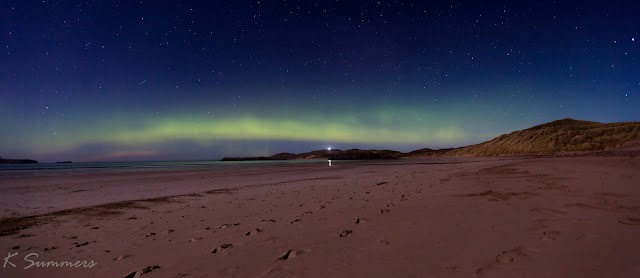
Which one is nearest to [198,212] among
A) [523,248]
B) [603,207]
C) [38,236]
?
[38,236]

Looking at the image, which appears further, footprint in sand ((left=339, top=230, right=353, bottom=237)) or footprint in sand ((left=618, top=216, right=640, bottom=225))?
footprint in sand ((left=339, top=230, right=353, bottom=237))

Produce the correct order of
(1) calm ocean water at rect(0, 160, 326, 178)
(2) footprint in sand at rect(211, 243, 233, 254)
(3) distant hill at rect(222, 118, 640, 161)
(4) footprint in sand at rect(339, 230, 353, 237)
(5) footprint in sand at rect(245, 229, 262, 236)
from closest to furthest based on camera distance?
1. (2) footprint in sand at rect(211, 243, 233, 254)
2. (4) footprint in sand at rect(339, 230, 353, 237)
3. (5) footprint in sand at rect(245, 229, 262, 236)
4. (1) calm ocean water at rect(0, 160, 326, 178)
5. (3) distant hill at rect(222, 118, 640, 161)

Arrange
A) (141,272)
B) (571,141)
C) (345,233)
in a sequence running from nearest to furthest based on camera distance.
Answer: (141,272) → (345,233) → (571,141)

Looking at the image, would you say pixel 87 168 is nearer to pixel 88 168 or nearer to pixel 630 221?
pixel 88 168

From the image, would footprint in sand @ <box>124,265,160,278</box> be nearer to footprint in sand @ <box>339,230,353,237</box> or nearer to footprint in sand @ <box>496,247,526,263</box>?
footprint in sand @ <box>339,230,353,237</box>

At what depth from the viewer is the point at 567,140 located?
247 feet

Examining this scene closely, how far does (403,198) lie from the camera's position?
10711 millimetres

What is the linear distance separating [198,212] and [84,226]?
2947 mm

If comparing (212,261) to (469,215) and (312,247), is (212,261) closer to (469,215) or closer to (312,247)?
(312,247)

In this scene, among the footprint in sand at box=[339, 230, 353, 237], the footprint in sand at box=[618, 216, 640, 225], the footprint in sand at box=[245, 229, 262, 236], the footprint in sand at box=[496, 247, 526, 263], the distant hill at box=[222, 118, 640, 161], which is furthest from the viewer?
the distant hill at box=[222, 118, 640, 161]

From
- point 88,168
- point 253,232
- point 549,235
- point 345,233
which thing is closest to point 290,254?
point 345,233

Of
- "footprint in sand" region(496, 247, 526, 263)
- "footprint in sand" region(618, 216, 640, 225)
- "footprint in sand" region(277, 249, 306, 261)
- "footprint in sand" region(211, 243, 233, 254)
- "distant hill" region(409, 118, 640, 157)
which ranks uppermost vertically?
"distant hill" region(409, 118, 640, 157)

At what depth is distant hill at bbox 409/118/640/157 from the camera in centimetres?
6009

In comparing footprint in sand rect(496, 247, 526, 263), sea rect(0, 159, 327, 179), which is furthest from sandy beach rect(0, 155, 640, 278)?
sea rect(0, 159, 327, 179)
